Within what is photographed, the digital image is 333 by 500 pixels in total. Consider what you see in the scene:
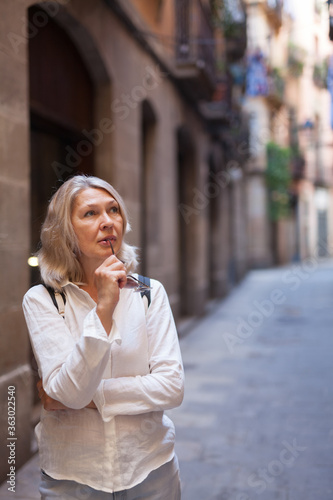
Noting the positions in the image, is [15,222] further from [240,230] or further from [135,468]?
[240,230]

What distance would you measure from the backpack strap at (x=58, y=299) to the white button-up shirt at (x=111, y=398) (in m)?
0.01

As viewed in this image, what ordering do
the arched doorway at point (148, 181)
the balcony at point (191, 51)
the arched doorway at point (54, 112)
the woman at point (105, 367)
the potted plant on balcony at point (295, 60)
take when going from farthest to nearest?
the potted plant on balcony at point (295, 60)
the balcony at point (191, 51)
the arched doorway at point (148, 181)
the arched doorway at point (54, 112)
the woman at point (105, 367)

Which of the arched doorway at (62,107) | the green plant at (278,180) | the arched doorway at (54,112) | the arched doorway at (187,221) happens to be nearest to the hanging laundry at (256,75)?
the green plant at (278,180)

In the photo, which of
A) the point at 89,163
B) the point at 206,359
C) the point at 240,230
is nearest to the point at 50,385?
the point at 89,163

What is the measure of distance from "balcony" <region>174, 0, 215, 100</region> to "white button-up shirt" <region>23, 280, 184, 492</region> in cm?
924

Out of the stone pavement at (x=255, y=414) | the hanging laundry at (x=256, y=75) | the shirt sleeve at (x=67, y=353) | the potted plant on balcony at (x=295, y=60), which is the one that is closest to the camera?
the shirt sleeve at (x=67, y=353)

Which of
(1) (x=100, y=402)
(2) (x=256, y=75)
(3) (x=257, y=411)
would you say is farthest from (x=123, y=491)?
(2) (x=256, y=75)

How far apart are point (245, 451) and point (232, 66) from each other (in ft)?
47.7

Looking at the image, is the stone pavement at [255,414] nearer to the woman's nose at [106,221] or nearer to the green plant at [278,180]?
the woman's nose at [106,221]

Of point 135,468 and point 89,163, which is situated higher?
point 89,163

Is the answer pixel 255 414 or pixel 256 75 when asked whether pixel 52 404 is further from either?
pixel 256 75

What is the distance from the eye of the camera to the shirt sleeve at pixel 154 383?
6.03 feet

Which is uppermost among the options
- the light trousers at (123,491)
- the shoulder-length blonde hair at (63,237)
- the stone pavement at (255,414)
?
the shoulder-length blonde hair at (63,237)

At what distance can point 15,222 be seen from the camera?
4.51 m
